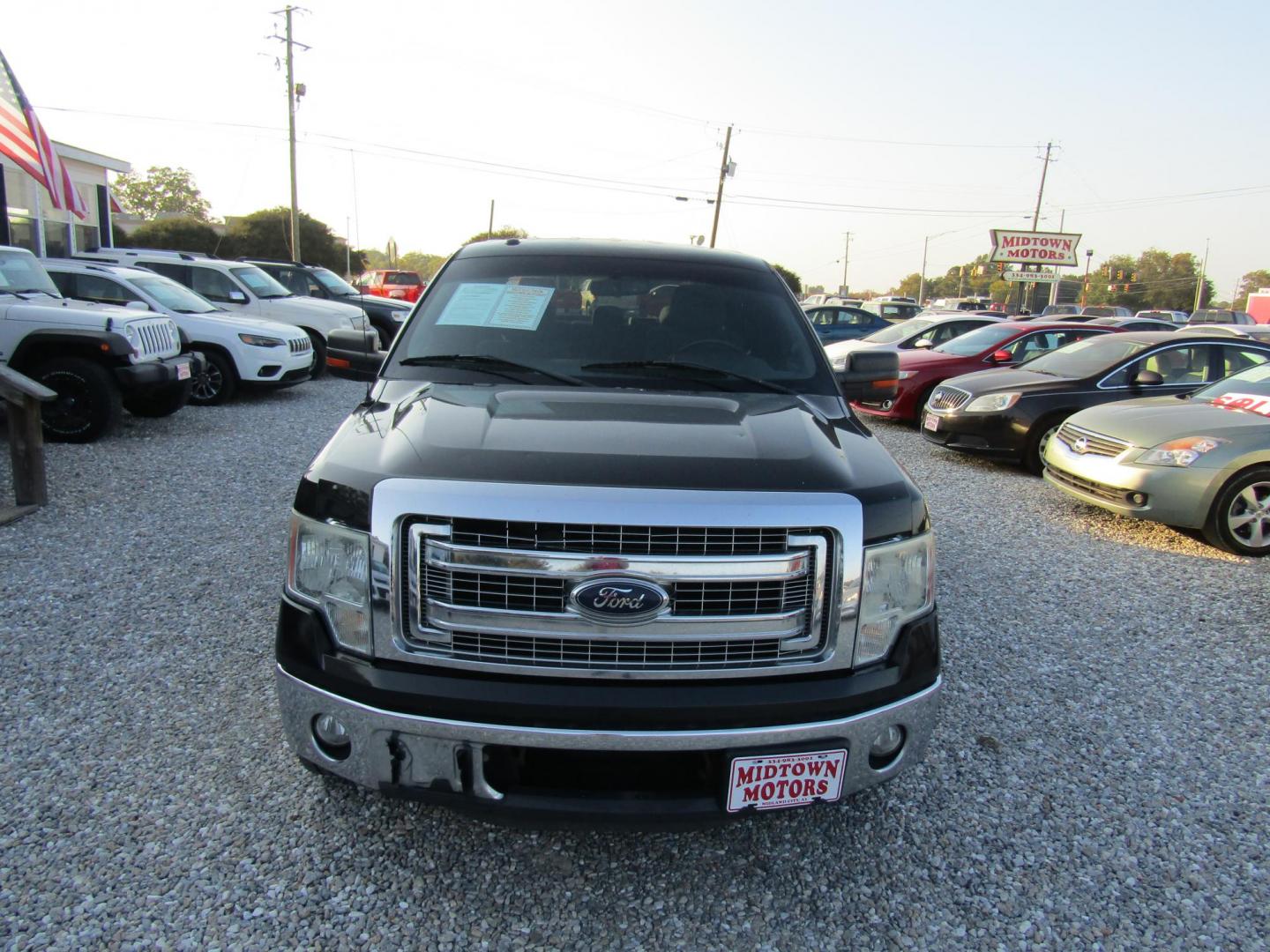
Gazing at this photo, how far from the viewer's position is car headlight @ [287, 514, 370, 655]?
2.12 metres

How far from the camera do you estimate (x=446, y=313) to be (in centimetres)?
340

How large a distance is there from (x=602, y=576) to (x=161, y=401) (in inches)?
349

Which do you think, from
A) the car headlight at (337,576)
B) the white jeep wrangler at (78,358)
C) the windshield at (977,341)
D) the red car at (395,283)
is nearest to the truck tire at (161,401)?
the white jeep wrangler at (78,358)

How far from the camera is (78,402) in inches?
315

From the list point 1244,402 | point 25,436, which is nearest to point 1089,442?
point 1244,402

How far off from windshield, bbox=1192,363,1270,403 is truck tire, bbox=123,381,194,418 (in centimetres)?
965

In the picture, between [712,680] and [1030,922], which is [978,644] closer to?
[1030,922]

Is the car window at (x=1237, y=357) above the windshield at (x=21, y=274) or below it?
below

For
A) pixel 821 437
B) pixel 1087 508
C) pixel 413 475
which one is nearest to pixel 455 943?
pixel 413 475

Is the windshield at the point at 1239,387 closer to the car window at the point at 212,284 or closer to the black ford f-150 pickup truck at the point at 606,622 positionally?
the black ford f-150 pickup truck at the point at 606,622

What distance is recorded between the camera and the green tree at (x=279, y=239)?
142 ft

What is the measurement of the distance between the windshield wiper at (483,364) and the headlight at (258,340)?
27.9 ft

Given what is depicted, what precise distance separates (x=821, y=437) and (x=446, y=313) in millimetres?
1639

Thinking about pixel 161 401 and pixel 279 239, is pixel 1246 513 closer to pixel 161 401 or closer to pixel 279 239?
pixel 161 401
